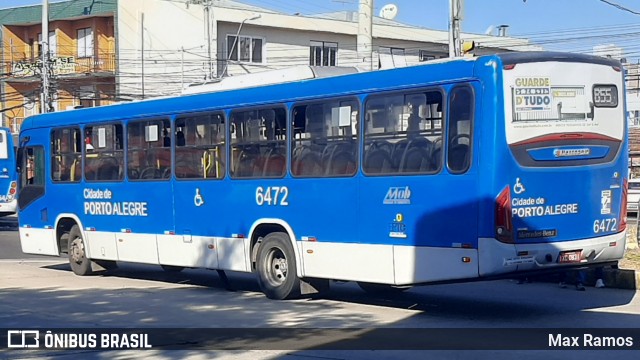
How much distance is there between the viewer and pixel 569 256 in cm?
1150

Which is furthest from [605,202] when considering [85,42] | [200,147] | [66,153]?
[85,42]

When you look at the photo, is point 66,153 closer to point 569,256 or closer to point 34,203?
point 34,203

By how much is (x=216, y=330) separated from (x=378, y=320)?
2.11 meters

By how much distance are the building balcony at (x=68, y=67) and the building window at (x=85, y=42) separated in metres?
0.44

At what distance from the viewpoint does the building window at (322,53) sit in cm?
5094

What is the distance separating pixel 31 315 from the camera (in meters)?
12.6

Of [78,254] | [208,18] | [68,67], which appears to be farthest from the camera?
[68,67]

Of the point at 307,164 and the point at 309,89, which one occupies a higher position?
the point at 309,89

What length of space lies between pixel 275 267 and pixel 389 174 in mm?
2937

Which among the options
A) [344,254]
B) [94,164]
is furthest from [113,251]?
[344,254]

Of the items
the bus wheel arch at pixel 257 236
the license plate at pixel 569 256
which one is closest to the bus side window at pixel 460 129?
the license plate at pixel 569 256

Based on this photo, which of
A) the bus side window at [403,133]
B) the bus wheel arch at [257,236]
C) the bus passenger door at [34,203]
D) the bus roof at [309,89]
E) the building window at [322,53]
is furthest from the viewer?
the building window at [322,53]

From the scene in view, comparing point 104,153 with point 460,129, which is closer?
point 460,129

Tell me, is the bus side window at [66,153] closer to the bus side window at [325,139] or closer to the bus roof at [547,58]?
the bus side window at [325,139]
